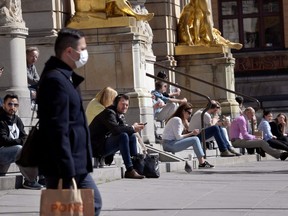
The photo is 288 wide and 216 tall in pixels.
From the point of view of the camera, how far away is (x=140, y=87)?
2202cm

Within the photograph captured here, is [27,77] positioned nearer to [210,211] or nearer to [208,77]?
[210,211]

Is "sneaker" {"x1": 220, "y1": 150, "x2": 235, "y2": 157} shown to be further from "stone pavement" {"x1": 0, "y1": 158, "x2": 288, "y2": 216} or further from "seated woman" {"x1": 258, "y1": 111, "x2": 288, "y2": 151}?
"stone pavement" {"x1": 0, "y1": 158, "x2": 288, "y2": 216}

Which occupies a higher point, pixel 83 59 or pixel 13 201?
pixel 83 59

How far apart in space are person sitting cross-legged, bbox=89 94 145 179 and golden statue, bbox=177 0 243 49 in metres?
13.2

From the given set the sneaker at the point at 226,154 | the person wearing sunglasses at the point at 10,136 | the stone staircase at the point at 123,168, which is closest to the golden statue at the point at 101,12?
the stone staircase at the point at 123,168

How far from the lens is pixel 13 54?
17875 mm

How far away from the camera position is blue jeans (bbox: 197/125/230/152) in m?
23.4

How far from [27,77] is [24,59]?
64cm

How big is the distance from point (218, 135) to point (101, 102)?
18.2 ft

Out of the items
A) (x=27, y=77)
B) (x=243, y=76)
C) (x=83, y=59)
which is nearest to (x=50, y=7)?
(x=27, y=77)

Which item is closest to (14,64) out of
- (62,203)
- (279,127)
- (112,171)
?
(112,171)

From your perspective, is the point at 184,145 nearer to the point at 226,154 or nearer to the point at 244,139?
the point at 226,154

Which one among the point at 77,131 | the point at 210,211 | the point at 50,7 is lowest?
the point at 210,211

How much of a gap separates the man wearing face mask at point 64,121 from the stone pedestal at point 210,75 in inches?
832
